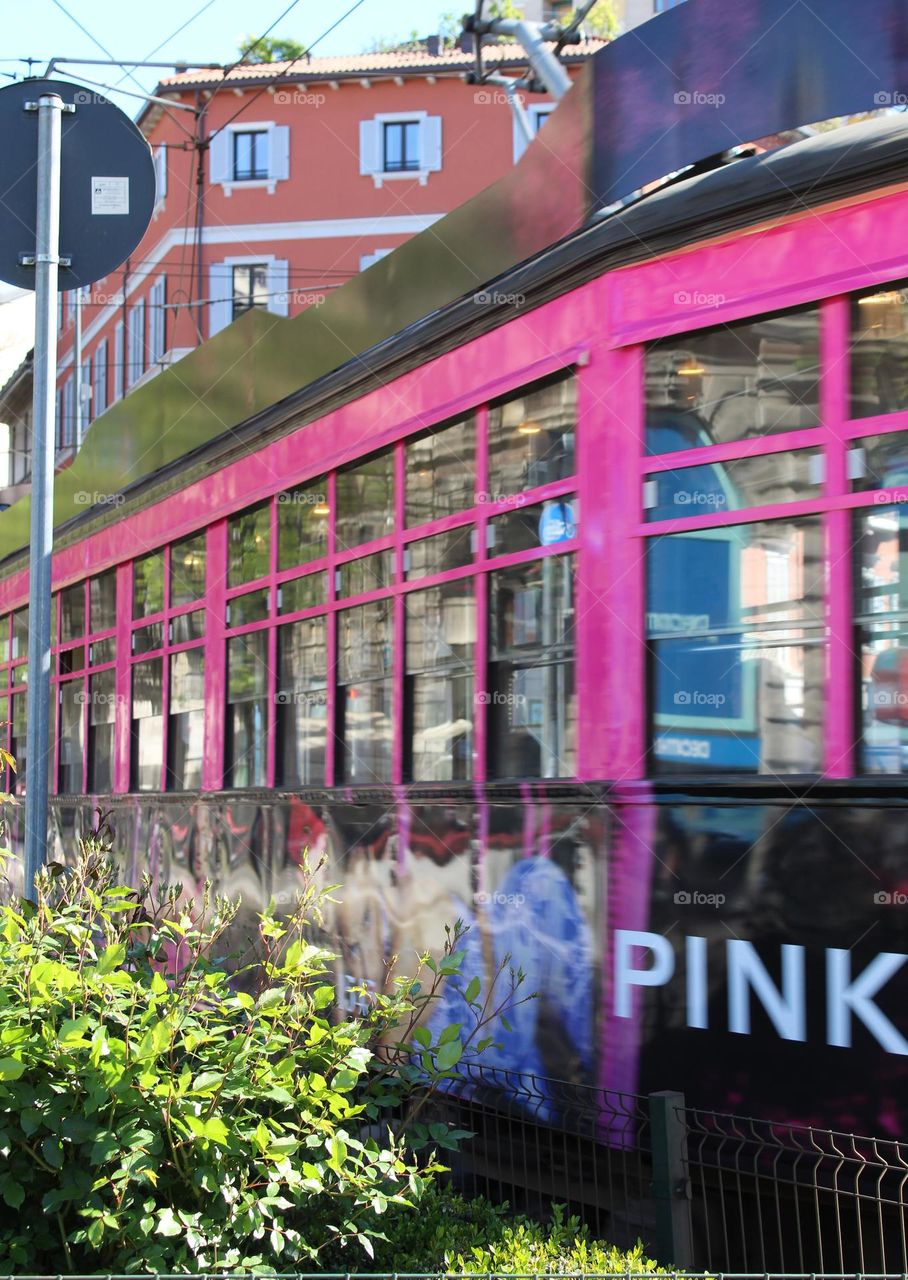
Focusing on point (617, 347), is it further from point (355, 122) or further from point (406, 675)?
point (355, 122)

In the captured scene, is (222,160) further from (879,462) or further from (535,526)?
(879,462)

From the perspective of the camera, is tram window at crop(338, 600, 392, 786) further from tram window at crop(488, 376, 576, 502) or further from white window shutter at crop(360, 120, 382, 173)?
white window shutter at crop(360, 120, 382, 173)

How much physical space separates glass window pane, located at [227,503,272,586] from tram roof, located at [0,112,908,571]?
33 cm

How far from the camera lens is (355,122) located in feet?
115

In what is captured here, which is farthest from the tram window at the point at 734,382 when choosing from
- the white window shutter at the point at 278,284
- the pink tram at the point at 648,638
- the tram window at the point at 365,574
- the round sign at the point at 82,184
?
the white window shutter at the point at 278,284

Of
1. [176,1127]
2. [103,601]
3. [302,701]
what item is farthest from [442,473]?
[103,601]

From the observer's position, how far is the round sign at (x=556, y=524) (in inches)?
192

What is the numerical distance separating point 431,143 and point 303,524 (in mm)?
29618

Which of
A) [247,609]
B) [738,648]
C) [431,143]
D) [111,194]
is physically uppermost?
[431,143]

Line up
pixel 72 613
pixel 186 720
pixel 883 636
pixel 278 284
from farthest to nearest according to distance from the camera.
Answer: pixel 278 284 < pixel 72 613 < pixel 186 720 < pixel 883 636

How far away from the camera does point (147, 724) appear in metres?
8.51

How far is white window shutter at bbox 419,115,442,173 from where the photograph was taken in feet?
113

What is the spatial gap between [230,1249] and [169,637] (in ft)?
16.7

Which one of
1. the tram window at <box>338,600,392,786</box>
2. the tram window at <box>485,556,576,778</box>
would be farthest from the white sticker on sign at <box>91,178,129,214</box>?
the tram window at <box>485,556,576,778</box>
